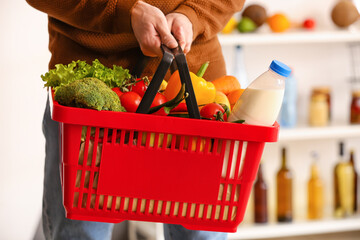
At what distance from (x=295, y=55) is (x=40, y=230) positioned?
1649 millimetres

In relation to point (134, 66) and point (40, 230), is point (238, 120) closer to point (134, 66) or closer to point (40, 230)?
point (134, 66)

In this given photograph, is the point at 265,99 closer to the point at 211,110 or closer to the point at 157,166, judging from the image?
the point at 211,110

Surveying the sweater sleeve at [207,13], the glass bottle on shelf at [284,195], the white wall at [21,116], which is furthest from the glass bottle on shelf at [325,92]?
the sweater sleeve at [207,13]

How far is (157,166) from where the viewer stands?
34.2 inches

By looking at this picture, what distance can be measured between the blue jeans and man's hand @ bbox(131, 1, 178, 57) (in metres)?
0.34

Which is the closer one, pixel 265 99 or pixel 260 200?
pixel 265 99

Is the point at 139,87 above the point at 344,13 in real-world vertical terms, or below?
below

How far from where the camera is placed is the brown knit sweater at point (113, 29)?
1.11 meters

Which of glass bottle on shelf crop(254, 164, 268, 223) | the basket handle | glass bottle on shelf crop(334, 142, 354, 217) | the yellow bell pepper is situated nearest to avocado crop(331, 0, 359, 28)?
glass bottle on shelf crop(334, 142, 354, 217)

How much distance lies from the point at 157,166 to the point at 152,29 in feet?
0.89

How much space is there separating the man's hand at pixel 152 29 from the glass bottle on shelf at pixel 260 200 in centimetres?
180

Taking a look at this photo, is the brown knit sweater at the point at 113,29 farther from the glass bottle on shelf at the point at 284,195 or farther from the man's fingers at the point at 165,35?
the glass bottle on shelf at the point at 284,195

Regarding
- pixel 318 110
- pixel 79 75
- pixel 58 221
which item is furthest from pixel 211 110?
pixel 318 110

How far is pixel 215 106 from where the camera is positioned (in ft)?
2.88
